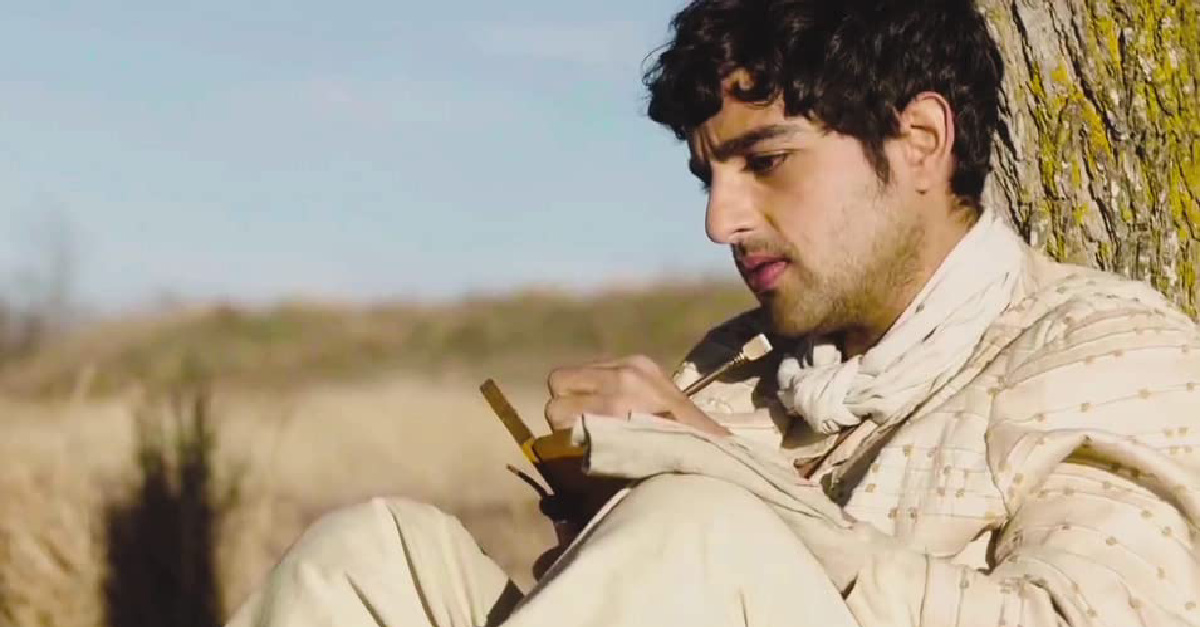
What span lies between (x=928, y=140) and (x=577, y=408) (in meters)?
0.80

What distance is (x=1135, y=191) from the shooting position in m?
3.42

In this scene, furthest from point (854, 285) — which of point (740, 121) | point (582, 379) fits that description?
point (582, 379)

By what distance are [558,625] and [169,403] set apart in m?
3.84

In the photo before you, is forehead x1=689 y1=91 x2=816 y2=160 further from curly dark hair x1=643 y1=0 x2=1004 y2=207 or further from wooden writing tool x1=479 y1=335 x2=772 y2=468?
wooden writing tool x1=479 y1=335 x2=772 y2=468

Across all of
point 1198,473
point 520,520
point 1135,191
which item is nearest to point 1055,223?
point 1135,191

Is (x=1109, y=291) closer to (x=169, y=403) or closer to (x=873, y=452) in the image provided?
(x=873, y=452)

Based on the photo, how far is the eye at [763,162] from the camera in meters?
2.91

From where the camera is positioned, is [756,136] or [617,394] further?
[756,136]

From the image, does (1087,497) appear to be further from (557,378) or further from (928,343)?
(557,378)

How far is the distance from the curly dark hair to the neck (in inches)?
2.7

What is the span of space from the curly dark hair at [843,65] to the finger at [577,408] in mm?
585

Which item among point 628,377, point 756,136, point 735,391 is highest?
point 756,136

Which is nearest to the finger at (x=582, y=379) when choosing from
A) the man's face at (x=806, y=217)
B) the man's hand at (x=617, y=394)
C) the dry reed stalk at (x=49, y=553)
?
the man's hand at (x=617, y=394)

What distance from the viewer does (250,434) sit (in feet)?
19.9
